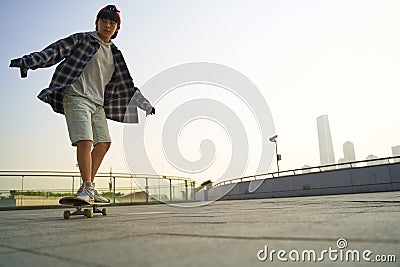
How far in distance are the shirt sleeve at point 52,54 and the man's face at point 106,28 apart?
0.89ft

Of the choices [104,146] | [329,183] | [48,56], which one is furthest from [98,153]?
[329,183]

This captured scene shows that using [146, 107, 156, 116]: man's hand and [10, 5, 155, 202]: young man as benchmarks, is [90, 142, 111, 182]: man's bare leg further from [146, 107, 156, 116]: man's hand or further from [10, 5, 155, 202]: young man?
[146, 107, 156, 116]: man's hand

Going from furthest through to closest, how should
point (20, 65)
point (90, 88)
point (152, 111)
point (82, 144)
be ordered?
point (152, 111) < point (90, 88) < point (82, 144) < point (20, 65)

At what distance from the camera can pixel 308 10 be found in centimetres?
1149

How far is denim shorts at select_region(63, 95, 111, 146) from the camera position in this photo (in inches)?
111

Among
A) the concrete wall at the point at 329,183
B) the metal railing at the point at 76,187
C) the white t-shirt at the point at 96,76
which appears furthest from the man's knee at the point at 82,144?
the concrete wall at the point at 329,183

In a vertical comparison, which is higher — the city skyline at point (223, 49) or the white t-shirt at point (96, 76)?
the city skyline at point (223, 49)

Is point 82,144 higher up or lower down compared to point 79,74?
lower down

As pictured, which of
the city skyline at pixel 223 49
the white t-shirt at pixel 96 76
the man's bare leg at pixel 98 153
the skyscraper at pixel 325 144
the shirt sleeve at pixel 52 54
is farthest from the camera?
the skyscraper at pixel 325 144

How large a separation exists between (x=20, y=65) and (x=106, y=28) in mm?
975

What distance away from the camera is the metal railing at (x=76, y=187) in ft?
35.6

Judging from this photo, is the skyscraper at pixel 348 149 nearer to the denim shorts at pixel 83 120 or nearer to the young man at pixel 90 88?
the young man at pixel 90 88

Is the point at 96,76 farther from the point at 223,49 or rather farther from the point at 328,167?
the point at 328,167

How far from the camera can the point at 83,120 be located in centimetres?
289
